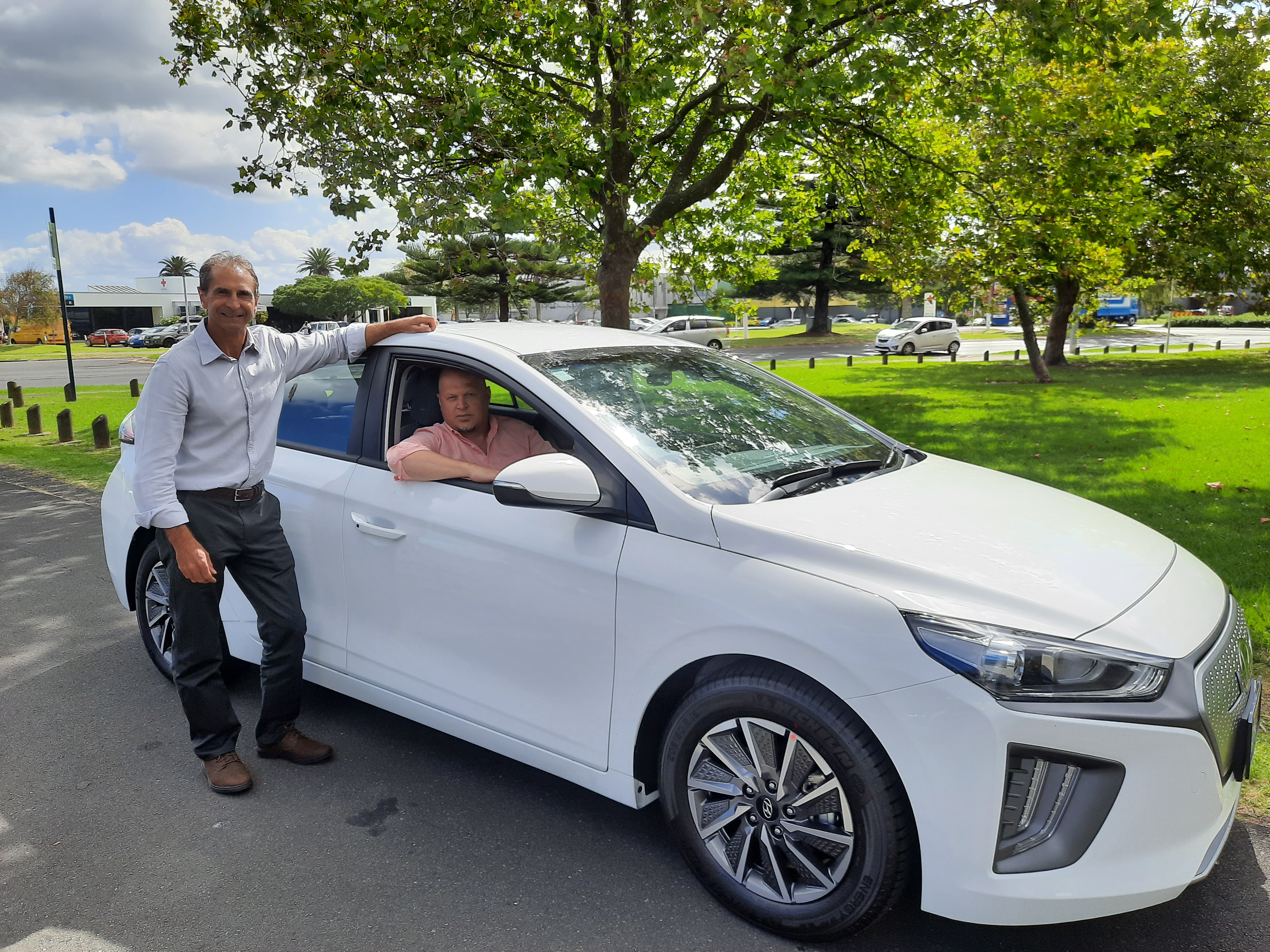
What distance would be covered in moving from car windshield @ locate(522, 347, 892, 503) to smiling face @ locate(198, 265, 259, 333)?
1.04 metres

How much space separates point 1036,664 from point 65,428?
47.8ft

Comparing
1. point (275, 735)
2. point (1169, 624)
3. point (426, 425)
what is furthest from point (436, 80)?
point (1169, 624)

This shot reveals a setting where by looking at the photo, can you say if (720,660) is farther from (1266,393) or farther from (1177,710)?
(1266,393)

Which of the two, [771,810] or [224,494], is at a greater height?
[224,494]

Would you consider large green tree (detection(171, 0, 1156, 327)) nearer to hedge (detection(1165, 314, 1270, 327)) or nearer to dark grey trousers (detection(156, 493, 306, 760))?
dark grey trousers (detection(156, 493, 306, 760))

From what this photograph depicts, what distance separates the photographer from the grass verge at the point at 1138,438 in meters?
6.37

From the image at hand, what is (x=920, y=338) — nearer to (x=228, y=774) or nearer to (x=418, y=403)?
(x=418, y=403)

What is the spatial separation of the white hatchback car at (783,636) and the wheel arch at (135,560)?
0.97 metres

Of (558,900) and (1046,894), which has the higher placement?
(1046,894)

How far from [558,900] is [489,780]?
0.84m

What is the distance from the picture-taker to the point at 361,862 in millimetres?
3086

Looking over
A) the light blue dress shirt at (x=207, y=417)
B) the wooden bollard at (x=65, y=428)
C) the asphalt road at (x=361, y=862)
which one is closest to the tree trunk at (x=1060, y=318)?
the wooden bollard at (x=65, y=428)

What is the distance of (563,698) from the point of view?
2.98 meters

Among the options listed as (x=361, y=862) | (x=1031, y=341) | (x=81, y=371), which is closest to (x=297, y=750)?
(x=361, y=862)
